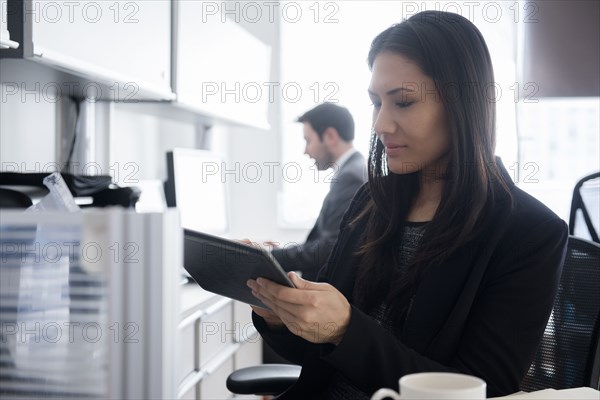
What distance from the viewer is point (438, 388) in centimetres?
68

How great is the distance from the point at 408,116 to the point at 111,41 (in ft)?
3.10

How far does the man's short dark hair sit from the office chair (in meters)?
1.70

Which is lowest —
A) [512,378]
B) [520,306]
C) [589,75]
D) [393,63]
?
[512,378]

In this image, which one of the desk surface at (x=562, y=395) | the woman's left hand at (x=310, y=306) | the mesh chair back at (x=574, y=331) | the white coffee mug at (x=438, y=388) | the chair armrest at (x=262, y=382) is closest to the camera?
the white coffee mug at (x=438, y=388)

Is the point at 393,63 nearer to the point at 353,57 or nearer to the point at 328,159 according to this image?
the point at 328,159

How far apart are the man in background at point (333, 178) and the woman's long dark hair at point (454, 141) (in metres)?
1.68

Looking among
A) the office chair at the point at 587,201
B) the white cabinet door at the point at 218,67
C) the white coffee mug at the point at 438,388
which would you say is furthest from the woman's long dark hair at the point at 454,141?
the white cabinet door at the point at 218,67

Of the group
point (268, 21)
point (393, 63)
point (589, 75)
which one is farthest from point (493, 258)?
point (268, 21)

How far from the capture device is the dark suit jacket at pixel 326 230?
3033 mm

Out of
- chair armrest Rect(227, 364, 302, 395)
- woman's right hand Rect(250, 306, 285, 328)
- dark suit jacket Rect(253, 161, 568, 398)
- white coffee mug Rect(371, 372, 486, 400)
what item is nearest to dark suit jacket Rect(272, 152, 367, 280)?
chair armrest Rect(227, 364, 302, 395)

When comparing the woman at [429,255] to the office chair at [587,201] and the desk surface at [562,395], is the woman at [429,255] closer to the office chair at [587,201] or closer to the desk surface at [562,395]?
the desk surface at [562,395]

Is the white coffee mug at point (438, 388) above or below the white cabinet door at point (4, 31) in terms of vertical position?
below

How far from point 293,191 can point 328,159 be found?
1061mm

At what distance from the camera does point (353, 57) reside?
4.48 meters
